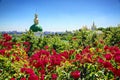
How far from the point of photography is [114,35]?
16953 mm

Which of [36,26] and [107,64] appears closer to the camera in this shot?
[107,64]

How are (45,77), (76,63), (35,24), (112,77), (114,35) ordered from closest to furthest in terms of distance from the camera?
1. (112,77)
2. (76,63)
3. (45,77)
4. (114,35)
5. (35,24)

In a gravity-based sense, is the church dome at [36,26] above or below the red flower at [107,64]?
above

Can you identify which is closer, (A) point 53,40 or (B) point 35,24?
(A) point 53,40

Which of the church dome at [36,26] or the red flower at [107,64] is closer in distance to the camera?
the red flower at [107,64]

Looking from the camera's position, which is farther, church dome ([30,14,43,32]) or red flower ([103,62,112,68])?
church dome ([30,14,43,32])

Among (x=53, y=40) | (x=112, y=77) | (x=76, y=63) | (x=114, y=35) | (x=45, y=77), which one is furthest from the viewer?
(x=114, y=35)

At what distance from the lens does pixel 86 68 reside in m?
5.17

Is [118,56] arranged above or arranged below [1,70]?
above

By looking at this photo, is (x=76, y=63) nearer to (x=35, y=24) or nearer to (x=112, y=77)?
(x=112, y=77)

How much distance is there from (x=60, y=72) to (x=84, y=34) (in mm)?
12298

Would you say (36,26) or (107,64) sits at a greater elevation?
(36,26)

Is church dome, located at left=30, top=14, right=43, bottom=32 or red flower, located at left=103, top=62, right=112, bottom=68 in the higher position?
church dome, located at left=30, top=14, right=43, bottom=32

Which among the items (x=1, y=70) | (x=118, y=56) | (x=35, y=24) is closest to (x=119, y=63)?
(x=118, y=56)
